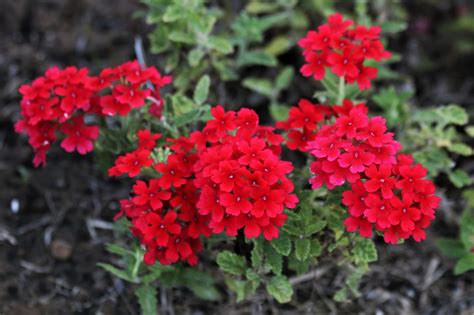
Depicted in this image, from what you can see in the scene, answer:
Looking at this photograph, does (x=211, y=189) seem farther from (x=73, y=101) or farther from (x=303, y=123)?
(x=73, y=101)

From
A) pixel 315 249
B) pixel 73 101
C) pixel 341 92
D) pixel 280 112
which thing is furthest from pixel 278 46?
pixel 315 249

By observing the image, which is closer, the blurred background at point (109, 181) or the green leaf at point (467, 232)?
the green leaf at point (467, 232)

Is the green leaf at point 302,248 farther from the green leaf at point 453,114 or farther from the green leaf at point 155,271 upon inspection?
the green leaf at point 453,114

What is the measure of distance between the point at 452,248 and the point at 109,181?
171cm

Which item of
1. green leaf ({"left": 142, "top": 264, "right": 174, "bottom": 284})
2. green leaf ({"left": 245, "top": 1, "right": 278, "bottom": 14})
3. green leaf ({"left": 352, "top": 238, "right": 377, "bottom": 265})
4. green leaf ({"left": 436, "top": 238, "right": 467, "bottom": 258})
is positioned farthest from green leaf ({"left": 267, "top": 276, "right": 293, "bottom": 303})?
green leaf ({"left": 245, "top": 1, "right": 278, "bottom": 14})

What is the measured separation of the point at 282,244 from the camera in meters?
2.39

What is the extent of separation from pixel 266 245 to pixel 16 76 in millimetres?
2005

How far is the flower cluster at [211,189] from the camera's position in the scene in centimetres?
217

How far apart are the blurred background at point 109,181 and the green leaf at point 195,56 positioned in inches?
7.2

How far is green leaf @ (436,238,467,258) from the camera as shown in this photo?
9.73ft

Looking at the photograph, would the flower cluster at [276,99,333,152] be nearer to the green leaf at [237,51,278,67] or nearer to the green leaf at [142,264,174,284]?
the green leaf at [142,264,174,284]

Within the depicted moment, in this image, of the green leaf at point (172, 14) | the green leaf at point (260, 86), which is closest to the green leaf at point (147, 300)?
the green leaf at point (172, 14)

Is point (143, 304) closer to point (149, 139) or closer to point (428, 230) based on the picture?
point (149, 139)

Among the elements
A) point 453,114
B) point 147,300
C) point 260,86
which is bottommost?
point 147,300
